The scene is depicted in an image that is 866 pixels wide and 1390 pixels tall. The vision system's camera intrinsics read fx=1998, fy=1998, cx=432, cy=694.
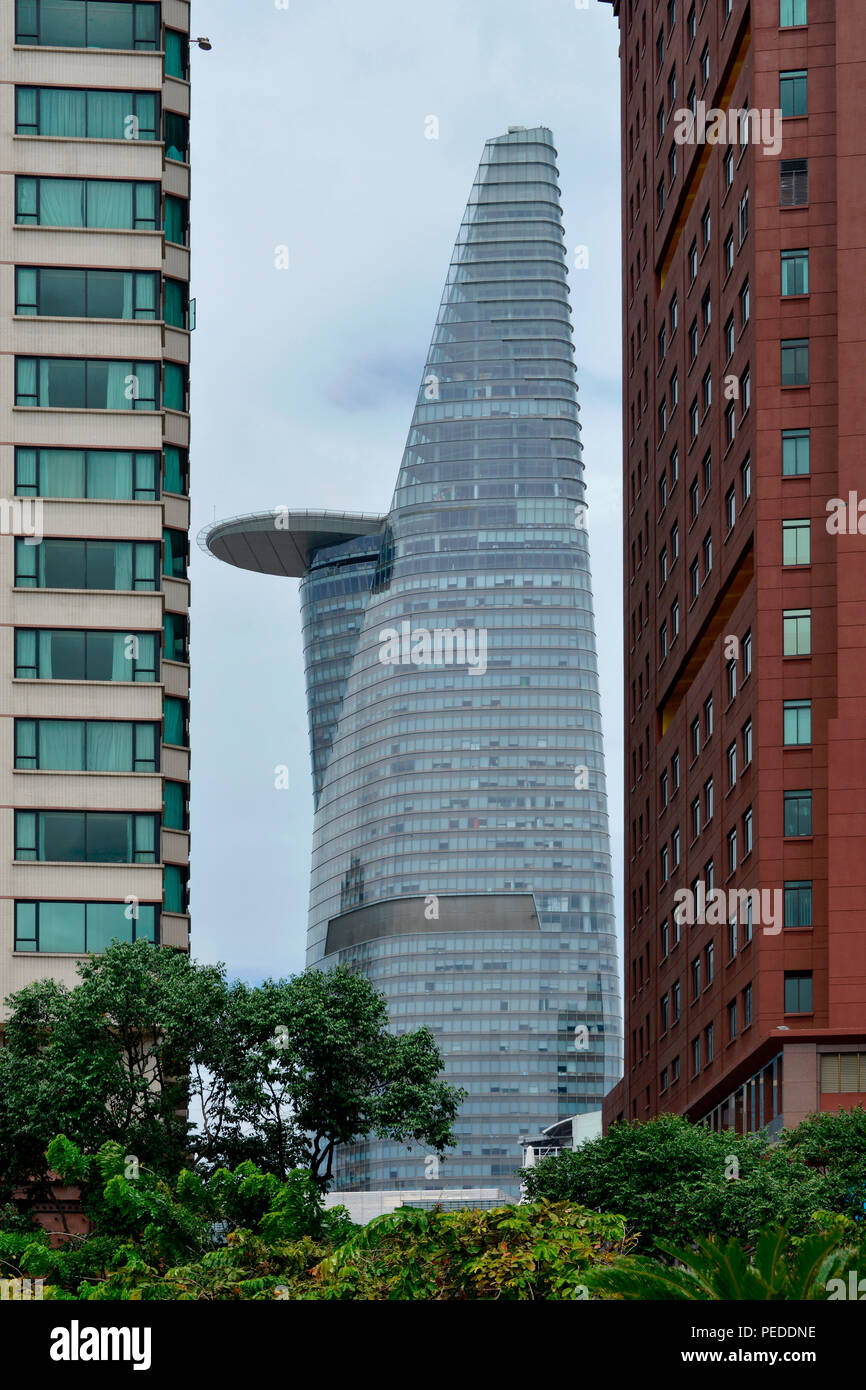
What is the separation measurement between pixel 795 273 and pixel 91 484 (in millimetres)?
27944

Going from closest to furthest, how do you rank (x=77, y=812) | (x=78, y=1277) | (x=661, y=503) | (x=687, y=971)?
(x=78, y=1277) → (x=77, y=812) → (x=687, y=971) → (x=661, y=503)

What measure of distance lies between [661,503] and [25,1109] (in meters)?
57.2

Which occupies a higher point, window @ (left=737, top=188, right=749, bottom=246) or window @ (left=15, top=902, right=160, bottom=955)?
window @ (left=737, top=188, right=749, bottom=246)

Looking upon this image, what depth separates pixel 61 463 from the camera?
69.1 metres

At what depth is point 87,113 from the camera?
233 ft

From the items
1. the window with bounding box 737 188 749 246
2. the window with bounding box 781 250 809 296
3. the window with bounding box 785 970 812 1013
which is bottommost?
the window with bounding box 785 970 812 1013

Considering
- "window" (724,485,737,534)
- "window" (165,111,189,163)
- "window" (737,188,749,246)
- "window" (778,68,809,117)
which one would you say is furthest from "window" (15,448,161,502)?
"window" (778,68,809,117)

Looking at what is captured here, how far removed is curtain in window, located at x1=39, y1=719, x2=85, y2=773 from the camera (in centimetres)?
6681

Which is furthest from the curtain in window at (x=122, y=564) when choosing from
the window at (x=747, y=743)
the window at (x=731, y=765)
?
the window at (x=731, y=765)

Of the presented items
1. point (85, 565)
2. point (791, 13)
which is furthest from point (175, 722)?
point (791, 13)

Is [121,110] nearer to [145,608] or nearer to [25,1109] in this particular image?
[145,608]

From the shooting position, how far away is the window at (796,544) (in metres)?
74.1

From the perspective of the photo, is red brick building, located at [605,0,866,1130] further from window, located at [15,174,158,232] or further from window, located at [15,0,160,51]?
window, located at [15,0,160,51]
